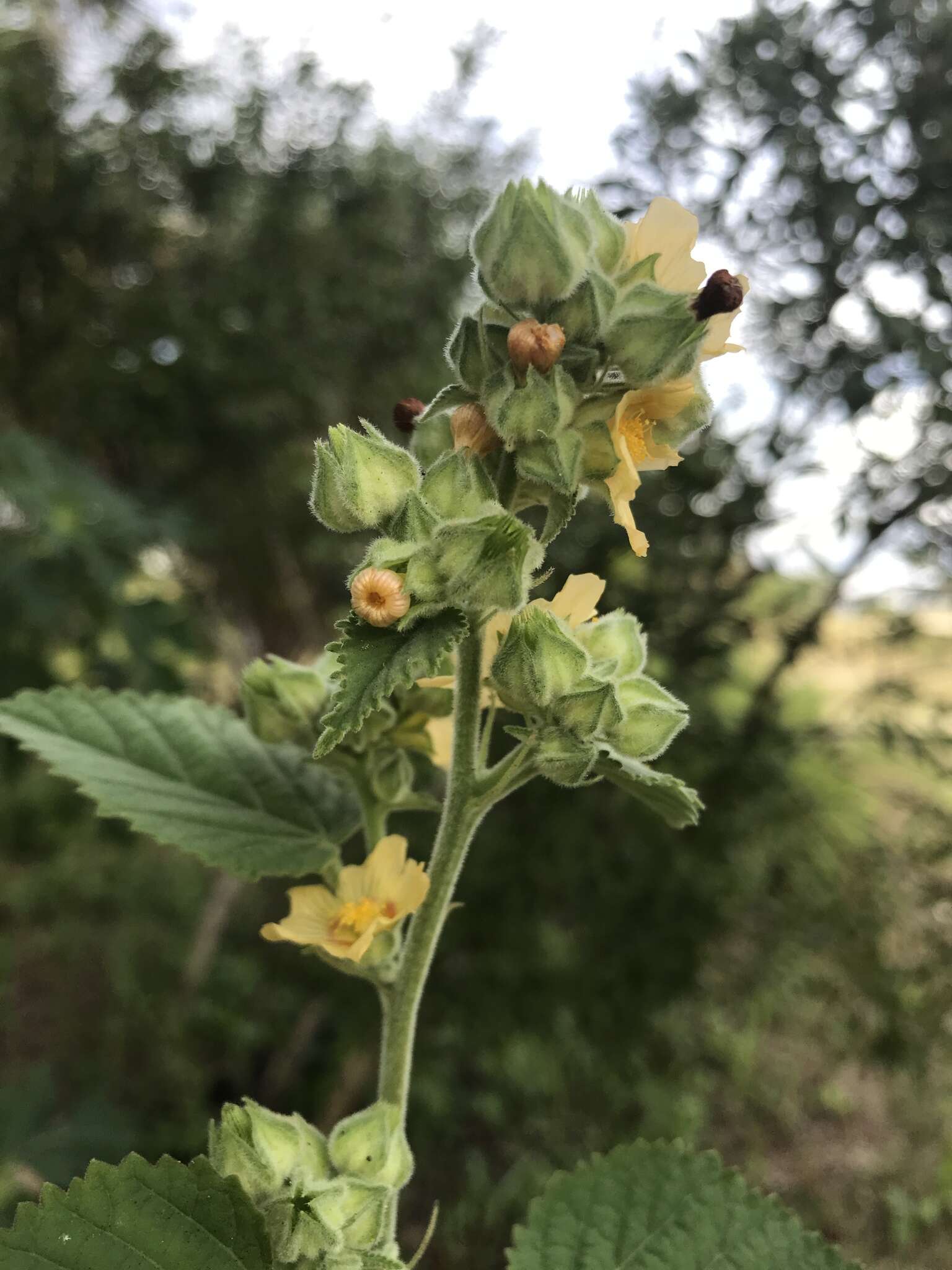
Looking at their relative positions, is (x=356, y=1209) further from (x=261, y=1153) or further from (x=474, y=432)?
(x=474, y=432)

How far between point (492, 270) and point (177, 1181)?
624 millimetres

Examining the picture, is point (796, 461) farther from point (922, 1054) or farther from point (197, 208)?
point (197, 208)

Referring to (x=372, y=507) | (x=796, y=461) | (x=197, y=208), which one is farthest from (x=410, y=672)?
(x=197, y=208)

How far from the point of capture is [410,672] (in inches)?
19.8

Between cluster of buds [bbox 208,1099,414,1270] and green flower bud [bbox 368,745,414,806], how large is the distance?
234 mm

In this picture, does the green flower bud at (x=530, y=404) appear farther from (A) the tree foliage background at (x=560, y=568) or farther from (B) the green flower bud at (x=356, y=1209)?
(A) the tree foliage background at (x=560, y=568)

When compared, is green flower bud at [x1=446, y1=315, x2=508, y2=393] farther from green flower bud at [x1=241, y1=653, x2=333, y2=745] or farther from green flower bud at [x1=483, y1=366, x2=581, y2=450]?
green flower bud at [x1=241, y1=653, x2=333, y2=745]

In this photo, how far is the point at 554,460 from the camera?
0.55 m

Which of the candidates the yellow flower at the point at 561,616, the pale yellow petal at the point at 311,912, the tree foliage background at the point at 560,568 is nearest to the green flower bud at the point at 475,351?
the yellow flower at the point at 561,616

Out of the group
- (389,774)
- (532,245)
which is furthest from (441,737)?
(532,245)

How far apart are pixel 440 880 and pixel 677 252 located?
1.52 feet

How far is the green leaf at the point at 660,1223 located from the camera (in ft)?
2.30

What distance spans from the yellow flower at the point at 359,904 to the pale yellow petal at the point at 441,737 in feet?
0.27

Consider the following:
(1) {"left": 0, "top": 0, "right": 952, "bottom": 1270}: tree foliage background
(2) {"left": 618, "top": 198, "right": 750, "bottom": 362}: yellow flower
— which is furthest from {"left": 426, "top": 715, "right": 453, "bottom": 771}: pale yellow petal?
(1) {"left": 0, "top": 0, "right": 952, "bottom": 1270}: tree foliage background
